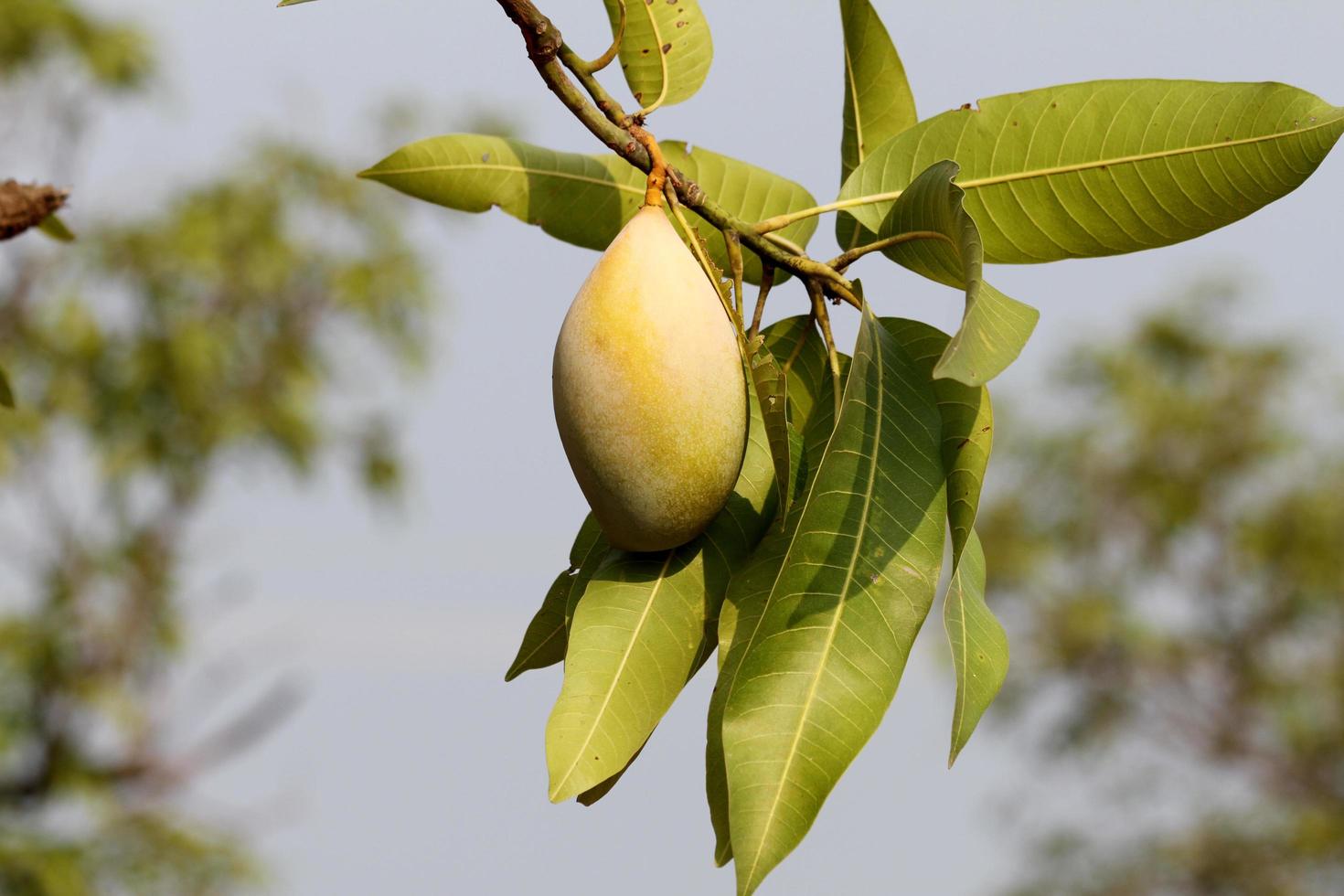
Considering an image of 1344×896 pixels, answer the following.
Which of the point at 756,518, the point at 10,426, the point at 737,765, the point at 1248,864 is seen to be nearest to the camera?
the point at 737,765

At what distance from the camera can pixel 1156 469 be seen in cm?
843

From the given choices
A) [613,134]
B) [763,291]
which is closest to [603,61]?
[613,134]

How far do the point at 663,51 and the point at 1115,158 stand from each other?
28cm

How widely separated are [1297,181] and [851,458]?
26 cm

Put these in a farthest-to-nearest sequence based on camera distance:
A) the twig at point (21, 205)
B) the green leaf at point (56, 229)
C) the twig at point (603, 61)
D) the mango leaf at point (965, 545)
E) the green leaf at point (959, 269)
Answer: the green leaf at point (56, 229) < the twig at point (21, 205) < the twig at point (603, 61) < the mango leaf at point (965, 545) < the green leaf at point (959, 269)

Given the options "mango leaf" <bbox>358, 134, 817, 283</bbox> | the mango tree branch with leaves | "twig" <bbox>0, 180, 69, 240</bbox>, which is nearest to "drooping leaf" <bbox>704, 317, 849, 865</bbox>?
the mango tree branch with leaves

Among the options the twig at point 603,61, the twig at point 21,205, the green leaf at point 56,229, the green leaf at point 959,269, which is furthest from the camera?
the green leaf at point 56,229

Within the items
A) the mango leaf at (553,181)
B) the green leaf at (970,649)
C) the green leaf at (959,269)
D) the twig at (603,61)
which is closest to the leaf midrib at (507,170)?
the mango leaf at (553,181)

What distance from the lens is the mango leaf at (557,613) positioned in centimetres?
75

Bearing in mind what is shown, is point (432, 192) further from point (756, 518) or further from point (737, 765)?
point (737, 765)

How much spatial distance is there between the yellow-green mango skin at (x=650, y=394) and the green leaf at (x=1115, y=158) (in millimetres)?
156

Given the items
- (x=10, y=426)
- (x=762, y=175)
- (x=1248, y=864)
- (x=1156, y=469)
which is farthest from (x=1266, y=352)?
(x=762, y=175)

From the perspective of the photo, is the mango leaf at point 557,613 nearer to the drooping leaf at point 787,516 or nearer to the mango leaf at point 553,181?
the drooping leaf at point 787,516

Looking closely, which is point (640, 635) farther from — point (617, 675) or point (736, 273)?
point (736, 273)
